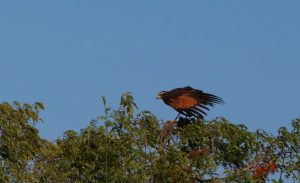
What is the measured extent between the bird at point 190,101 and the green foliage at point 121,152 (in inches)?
16.7

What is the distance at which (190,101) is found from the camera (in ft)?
82.5

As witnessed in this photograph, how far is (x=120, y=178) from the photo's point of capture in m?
22.9

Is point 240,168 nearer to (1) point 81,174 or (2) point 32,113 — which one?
(1) point 81,174

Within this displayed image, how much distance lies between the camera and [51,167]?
23.2 m

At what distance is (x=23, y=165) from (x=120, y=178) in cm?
243

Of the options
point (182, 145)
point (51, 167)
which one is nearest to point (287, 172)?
point (182, 145)

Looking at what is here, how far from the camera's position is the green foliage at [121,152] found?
22828 mm

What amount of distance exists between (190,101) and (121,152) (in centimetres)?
266

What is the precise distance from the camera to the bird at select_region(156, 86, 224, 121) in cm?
2494

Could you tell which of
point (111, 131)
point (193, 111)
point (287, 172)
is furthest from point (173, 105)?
point (287, 172)

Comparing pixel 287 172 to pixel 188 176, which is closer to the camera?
pixel 188 176

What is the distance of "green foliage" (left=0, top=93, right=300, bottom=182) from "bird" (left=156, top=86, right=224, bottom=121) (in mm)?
424

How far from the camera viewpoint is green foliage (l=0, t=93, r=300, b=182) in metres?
22.8

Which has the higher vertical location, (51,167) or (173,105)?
(173,105)
